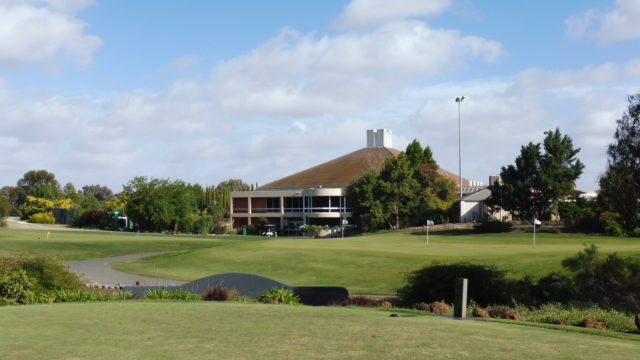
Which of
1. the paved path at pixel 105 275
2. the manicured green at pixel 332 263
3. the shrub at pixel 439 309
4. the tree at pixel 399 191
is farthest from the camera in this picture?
the tree at pixel 399 191

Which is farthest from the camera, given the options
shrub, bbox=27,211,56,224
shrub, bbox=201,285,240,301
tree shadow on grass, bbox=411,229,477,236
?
shrub, bbox=27,211,56,224

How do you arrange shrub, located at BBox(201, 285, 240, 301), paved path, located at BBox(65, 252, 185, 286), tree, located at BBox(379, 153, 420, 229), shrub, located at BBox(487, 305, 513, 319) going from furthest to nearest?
tree, located at BBox(379, 153, 420, 229) < paved path, located at BBox(65, 252, 185, 286) < shrub, located at BBox(201, 285, 240, 301) < shrub, located at BBox(487, 305, 513, 319)

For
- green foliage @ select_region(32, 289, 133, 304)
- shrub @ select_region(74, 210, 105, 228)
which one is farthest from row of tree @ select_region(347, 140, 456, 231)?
green foliage @ select_region(32, 289, 133, 304)

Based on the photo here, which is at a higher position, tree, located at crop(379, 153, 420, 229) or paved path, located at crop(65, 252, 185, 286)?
tree, located at crop(379, 153, 420, 229)

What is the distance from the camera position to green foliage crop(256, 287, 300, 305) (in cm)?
1823

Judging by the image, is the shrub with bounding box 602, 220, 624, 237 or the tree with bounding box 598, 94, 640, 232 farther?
the shrub with bounding box 602, 220, 624, 237

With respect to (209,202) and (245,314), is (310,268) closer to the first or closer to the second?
(245,314)

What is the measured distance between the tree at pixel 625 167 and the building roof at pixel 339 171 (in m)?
75.2

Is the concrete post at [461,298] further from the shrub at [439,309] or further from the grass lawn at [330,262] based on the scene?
the grass lawn at [330,262]

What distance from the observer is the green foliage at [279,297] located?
59.8 ft

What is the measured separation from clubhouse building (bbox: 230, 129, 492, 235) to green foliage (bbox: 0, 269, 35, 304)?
84306mm

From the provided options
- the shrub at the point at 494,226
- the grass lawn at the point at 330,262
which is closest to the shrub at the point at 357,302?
the grass lawn at the point at 330,262

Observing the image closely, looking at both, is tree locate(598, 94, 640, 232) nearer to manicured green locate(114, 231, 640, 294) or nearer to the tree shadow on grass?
manicured green locate(114, 231, 640, 294)

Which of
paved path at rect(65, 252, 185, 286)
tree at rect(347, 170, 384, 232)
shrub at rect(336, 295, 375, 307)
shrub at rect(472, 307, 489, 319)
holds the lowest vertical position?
paved path at rect(65, 252, 185, 286)
